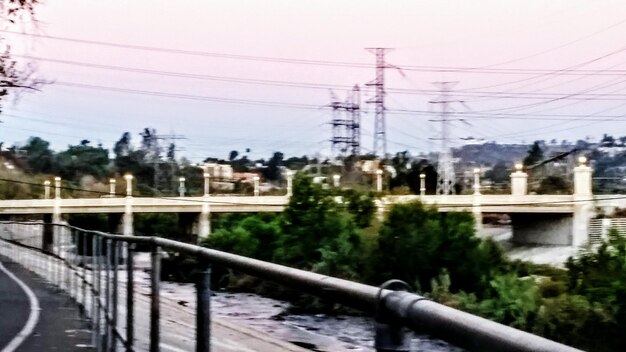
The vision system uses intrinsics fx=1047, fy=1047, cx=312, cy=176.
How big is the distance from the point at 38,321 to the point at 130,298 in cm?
997

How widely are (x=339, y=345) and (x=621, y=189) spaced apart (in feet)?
290

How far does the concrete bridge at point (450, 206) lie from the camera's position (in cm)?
6512

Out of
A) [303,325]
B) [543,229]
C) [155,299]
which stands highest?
[303,325]

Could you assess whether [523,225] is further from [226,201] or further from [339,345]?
[339,345]

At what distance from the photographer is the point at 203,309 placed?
14.3ft

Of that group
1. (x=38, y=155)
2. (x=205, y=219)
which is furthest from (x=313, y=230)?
(x=38, y=155)

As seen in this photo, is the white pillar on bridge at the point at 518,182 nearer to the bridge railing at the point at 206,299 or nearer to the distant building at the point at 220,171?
the distant building at the point at 220,171

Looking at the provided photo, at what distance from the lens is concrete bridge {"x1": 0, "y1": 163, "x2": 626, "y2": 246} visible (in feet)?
214

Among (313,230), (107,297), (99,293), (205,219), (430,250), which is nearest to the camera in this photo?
(107,297)

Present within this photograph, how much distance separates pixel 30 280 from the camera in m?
29.8

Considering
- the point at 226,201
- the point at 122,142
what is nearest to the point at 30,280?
the point at 226,201

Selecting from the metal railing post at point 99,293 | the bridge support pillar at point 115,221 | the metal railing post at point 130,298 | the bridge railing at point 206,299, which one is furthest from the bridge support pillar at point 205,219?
the metal railing post at point 130,298

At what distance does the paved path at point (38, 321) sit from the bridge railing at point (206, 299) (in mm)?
492

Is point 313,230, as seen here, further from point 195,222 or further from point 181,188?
point 181,188
